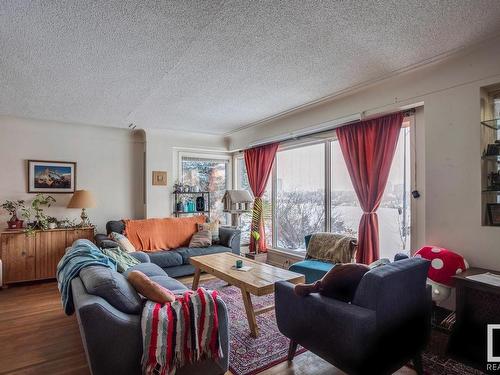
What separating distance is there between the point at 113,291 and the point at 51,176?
12.9 ft

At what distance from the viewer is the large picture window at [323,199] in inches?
135

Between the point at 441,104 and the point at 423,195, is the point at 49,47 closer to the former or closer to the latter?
the point at 441,104

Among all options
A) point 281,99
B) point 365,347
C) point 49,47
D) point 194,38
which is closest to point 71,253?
point 49,47

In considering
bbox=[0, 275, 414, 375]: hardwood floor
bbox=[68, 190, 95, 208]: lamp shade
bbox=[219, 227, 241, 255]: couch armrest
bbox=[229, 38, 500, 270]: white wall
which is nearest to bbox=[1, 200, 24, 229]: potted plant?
bbox=[68, 190, 95, 208]: lamp shade

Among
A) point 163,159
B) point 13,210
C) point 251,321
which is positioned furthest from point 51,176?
point 251,321

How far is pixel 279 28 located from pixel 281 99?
1.68 m

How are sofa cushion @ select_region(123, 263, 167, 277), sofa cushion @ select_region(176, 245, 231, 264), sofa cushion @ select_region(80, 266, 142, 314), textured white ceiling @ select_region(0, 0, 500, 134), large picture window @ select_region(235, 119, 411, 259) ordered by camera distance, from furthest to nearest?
1. sofa cushion @ select_region(176, 245, 231, 264)
2. large picture window @ select_region(235, 119, 411, 259)
3. sofa cushion @ select_region(123, 263, 167, 277)
4. textured white ceiling @ select_region(0, 0, 500, 134)
5. sofa cushion @ select_region(80, 266, 142, 314)

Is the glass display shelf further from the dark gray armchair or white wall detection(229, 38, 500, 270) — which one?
the dark gray armchair

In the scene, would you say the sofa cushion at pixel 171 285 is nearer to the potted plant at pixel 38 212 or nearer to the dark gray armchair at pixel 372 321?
the dark gray armchair at pixel 372 321

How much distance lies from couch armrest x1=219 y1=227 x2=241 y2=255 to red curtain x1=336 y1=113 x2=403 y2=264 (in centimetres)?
206

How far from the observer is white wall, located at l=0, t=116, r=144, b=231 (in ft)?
15.0

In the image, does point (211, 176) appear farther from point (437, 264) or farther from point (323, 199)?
point (437, 264)

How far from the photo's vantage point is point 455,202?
2721 mm

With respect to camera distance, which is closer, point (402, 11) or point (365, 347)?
point (365, 347)
